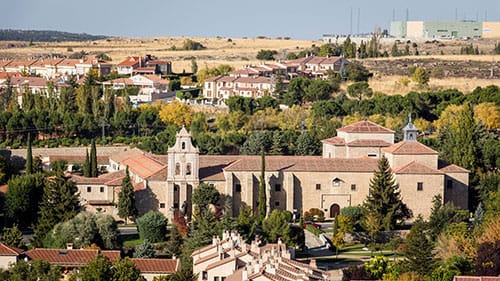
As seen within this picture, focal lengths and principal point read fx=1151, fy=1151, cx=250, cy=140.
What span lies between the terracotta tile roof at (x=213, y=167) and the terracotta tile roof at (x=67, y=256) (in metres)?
11.5

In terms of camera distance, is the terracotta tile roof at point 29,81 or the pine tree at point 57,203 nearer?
the pine tree at point 57,203

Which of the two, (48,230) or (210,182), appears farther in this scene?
(210,182)

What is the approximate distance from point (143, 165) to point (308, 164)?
8.26 m

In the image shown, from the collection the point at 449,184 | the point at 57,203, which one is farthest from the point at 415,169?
the point at 57,203

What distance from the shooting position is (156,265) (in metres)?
40.3

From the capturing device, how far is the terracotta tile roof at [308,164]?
52.3 m

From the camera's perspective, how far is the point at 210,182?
51844 mm

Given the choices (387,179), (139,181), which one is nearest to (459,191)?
(387,179)

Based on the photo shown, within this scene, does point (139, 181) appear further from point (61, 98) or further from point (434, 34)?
point (434, 34)

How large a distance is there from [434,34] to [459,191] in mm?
89591

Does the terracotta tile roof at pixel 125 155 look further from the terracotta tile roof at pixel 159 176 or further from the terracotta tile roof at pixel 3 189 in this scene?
the terracotta tile roof at pixel 159 176

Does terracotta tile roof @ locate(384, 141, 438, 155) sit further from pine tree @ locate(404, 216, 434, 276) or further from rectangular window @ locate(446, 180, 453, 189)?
pine tree @ locate(404, 216, 434, 276)

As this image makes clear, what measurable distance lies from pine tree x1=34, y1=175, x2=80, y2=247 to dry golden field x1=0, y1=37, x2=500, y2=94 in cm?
4273

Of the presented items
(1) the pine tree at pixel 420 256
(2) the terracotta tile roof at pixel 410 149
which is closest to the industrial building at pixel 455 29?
(2) the terracotta tile roof at pixel 410 149
